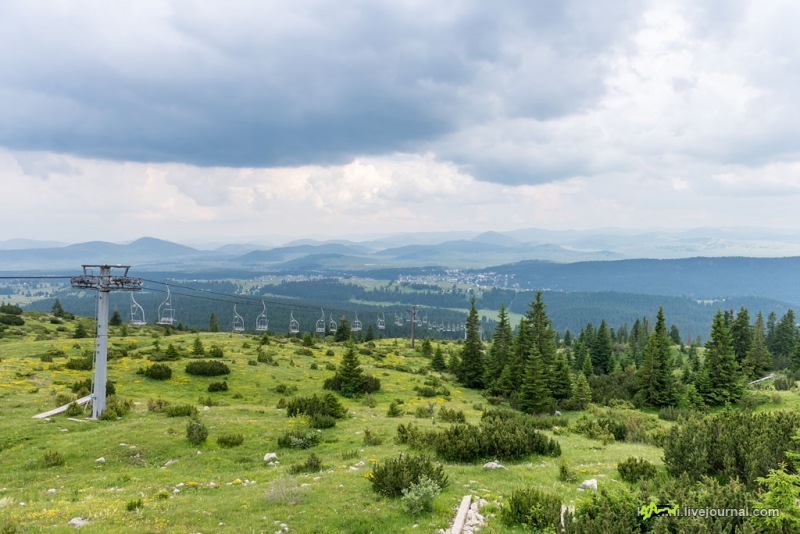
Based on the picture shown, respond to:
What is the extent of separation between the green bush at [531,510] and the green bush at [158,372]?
30702mm

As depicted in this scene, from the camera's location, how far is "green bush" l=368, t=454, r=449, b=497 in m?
12.2

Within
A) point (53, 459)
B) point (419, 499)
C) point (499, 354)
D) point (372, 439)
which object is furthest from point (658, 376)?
point (53, 459)

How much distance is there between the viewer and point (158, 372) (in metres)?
32.8

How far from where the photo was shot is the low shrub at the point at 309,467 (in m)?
15.6

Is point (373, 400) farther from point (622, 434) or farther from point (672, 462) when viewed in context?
point (672, 462)

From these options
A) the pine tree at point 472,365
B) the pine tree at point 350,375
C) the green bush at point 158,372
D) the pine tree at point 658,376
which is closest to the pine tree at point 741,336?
the pine tree at point 658,376

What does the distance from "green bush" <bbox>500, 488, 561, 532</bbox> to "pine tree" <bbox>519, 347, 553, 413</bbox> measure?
32527 mm

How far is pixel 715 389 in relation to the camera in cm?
4550

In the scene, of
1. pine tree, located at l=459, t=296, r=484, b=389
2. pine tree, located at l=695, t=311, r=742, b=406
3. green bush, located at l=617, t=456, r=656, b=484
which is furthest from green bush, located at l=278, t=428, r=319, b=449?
pine tree, located at l=695, t=311, r=742, b=406

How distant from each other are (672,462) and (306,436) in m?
14.8

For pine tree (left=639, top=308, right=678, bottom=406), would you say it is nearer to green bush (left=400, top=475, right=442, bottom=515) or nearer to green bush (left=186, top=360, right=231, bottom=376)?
green bush (left=186, top=360, right=231, bottom=376)

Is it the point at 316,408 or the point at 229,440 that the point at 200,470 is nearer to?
the point at 229,440

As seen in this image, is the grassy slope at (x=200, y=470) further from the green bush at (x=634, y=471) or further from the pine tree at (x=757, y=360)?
→ the pine tree at (x=757, y=360)

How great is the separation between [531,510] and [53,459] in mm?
17884
